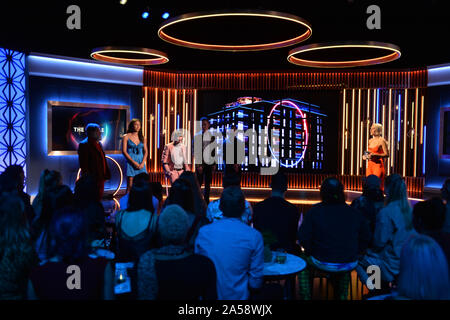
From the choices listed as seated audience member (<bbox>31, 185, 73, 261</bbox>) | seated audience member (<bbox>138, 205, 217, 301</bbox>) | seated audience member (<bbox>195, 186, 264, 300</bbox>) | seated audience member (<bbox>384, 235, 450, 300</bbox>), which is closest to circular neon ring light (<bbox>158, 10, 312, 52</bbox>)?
seated audience member (<bbox>31, 185, 73, 261</bbox>)

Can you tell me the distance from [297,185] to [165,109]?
3898 millimetres

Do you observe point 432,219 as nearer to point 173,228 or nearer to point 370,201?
point 370,201

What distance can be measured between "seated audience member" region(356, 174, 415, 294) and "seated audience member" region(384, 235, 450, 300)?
143 cm

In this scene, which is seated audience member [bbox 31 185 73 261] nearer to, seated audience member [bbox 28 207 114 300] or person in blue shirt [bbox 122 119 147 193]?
seated audience member [bbox 28 207 114 300]

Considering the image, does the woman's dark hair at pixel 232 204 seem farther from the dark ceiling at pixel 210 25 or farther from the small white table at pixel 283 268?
the dark ceiling at pixel 210 25

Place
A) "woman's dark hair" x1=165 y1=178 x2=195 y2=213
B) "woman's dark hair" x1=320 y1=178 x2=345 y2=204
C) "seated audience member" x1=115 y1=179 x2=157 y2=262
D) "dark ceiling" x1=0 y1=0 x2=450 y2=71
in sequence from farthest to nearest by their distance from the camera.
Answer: "dark ceiling" x1=0 y1=0 x2=450 y2=71 < "woman's dark hair" x1=165 y1=178 x2=195 y2=213 < "woman's dark hair" x1=320 y1=178 x2=345 y2=204 < "seated audience member" x1=115 y1=179 x2=157 y2=262

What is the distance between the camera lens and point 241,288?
2453 mm

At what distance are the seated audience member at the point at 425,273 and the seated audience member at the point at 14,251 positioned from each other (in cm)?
185

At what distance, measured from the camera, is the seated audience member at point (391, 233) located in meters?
3.09

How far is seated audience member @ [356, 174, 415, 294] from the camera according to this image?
309cm

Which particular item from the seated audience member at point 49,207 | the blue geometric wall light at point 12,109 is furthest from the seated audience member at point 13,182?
the blue geometric wall light at point 12,109

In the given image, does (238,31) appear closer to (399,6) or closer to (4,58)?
(399,6)

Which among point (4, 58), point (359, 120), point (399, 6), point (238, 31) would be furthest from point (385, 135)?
point (4, 58)

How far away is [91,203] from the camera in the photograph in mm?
3523
